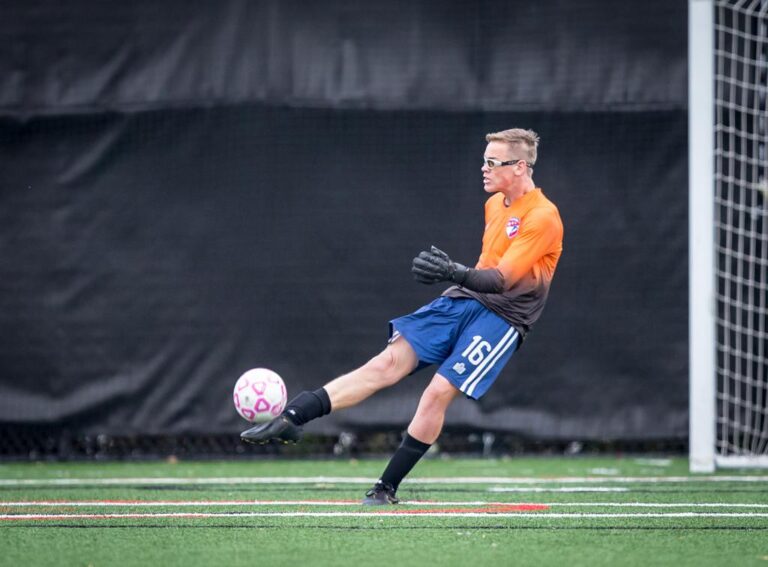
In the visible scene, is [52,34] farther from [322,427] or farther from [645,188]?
[645,188]

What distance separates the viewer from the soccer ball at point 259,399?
19.4ft

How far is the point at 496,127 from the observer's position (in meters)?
8.69

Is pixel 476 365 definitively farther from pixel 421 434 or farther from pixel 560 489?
pixel 560 489

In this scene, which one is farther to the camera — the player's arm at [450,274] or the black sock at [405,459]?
the black sock at [405,459]

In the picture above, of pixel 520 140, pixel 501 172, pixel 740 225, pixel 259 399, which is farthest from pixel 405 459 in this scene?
pixel 740 225

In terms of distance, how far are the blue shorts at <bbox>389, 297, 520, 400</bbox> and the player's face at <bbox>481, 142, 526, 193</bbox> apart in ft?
1.94

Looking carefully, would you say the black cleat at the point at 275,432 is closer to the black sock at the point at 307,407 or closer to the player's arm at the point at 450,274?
the black sock at the point at 307,407

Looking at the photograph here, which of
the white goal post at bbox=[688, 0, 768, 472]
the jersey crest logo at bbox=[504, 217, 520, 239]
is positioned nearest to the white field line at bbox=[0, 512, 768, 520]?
the jersey crest logo at bbox=[504, 217, 520, 239]

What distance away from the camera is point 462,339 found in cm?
583

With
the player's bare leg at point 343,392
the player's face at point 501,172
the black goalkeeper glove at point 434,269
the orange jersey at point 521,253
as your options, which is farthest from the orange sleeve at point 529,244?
the player's bare leg at point 343,392

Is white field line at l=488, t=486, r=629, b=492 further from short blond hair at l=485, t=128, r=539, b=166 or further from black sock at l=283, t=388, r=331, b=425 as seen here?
short blond hair at l=485, t=128, r=539, b=166

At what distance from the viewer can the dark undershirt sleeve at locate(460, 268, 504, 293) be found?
548cm

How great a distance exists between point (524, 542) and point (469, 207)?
440 centimetres

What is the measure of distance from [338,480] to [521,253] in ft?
8.01
